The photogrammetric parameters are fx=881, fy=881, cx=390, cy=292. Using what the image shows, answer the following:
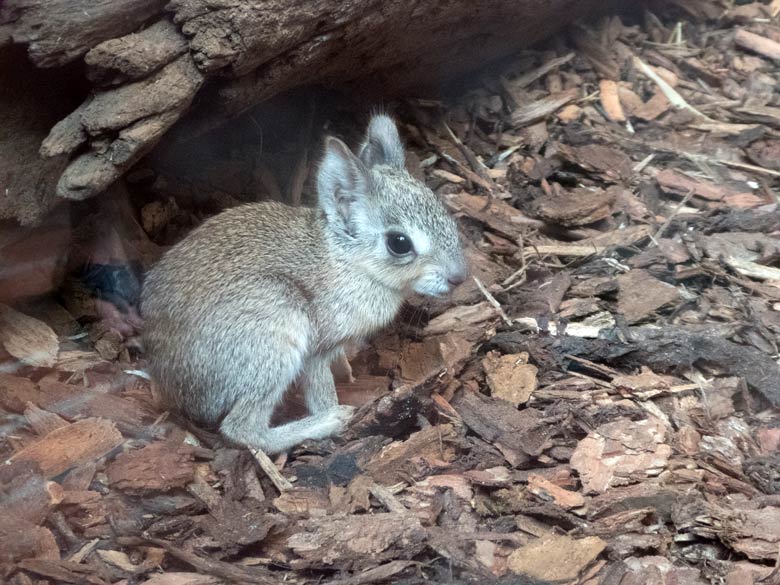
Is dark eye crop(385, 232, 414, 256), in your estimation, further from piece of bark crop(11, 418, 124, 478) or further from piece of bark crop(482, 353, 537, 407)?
piece of bark crop(11, 418, 124, 478)

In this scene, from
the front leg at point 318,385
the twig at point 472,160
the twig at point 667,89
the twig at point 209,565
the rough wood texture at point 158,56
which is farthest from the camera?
the twig at point 667,89

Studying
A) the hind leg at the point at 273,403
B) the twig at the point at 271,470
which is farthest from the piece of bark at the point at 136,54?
the twig at the point at 271,470

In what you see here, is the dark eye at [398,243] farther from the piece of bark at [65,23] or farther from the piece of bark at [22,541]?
the piece of bark at [22,541]

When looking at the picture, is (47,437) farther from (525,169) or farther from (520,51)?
(520,51)

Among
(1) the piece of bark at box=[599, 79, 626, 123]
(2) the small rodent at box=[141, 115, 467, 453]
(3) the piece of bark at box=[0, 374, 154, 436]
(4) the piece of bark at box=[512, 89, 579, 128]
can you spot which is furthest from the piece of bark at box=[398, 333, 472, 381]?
(1) the piece of bark at box=[599, 79, 626, 123]

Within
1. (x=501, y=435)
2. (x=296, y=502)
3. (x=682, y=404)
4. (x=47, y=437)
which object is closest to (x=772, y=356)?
(x=682, y=404)
